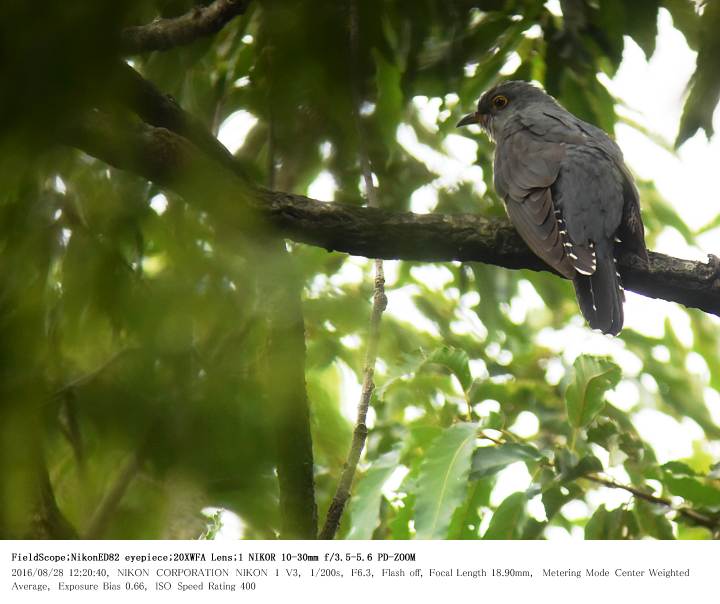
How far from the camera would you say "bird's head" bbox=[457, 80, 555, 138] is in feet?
11.5

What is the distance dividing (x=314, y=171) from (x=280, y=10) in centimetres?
72

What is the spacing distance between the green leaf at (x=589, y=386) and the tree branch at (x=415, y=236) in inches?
14.5

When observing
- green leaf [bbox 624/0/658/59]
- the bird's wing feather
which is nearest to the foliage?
green leaf [bbox 624/0/658/59]

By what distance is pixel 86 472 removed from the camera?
1137mm

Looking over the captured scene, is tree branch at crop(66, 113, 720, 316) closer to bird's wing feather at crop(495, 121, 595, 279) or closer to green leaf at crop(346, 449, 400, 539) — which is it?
bird's wing feather at crop(495, 121, 595, 279)

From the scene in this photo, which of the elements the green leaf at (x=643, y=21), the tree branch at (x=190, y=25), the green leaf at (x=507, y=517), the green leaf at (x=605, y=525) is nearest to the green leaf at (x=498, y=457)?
the green leaf at (x=507, y=517)

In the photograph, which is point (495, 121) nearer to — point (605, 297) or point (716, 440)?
point (605, 297)

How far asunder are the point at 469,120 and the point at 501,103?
18 cm

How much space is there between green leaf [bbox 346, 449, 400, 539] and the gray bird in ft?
2.60

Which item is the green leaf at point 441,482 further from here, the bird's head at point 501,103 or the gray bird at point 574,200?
the bird's head at point 501,103

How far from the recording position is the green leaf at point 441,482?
1861 mm

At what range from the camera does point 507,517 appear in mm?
2141
